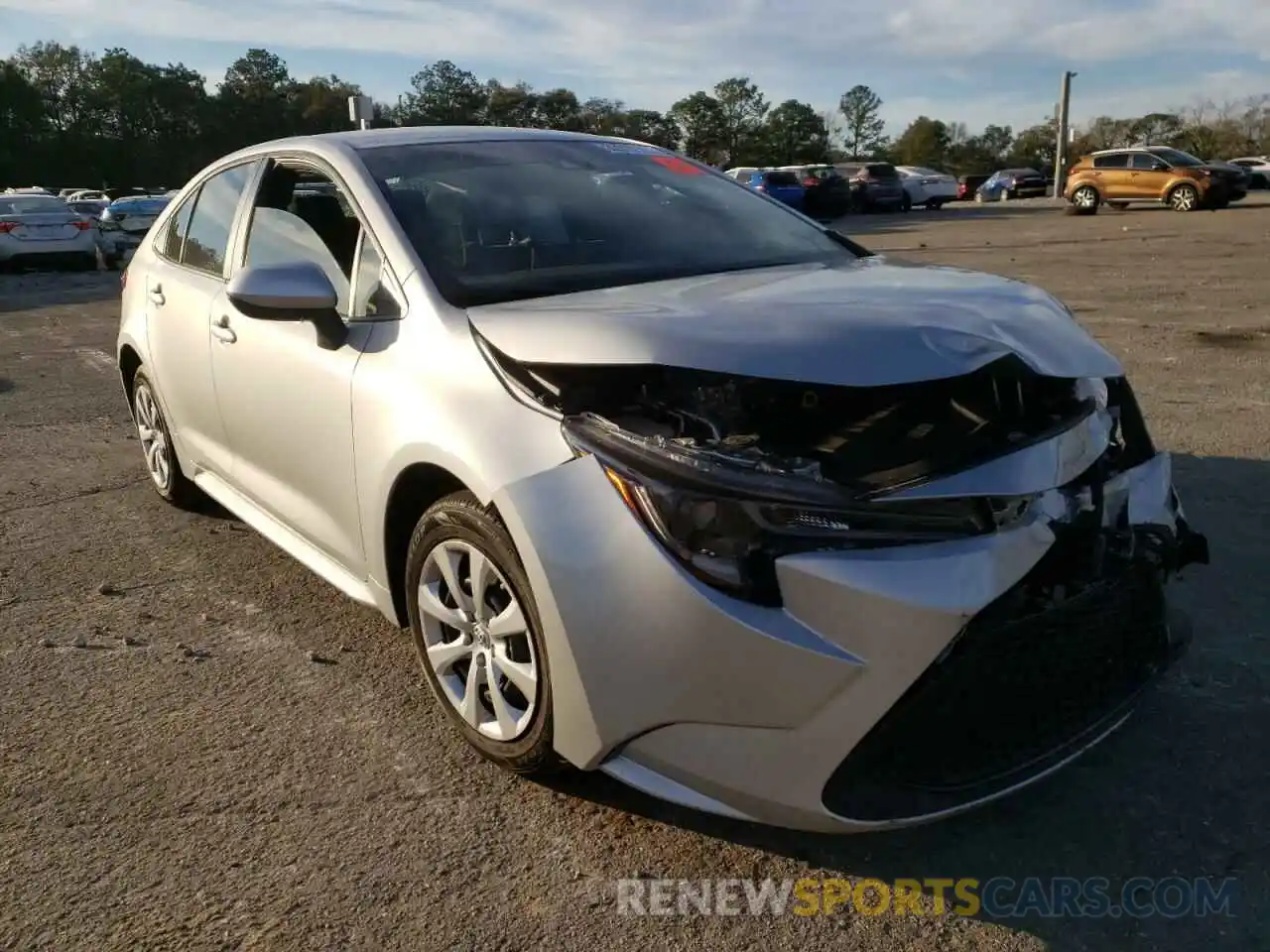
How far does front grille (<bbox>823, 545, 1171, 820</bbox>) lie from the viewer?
2.12 metres

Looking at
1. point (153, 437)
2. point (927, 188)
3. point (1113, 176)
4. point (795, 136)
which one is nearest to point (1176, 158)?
point (1113, 176)

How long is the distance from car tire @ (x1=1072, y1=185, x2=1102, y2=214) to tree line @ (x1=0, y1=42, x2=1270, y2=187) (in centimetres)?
4036

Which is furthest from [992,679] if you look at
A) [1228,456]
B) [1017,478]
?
[1228,456]

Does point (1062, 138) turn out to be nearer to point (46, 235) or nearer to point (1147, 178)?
point (1147, 178)

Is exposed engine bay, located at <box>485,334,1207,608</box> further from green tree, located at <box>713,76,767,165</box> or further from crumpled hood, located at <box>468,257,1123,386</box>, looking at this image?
green tree, located at <box>713,76,767,165</box>

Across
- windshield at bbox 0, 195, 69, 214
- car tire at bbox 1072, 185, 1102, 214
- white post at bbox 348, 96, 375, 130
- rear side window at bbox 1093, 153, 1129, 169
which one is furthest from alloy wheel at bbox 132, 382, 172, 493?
rear side window at bbox 1093, 153, 1129, 169

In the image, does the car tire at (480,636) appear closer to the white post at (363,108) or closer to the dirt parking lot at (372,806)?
the dirt parking lot at (372,806)

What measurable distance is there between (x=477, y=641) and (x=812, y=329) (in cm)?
112

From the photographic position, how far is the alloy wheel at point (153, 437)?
483cm

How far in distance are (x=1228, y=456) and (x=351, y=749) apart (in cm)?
423

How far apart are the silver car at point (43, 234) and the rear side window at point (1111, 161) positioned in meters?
A: 23.6

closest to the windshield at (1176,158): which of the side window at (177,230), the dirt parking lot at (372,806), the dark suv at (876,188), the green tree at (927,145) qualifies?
the dark suv at (876,188)

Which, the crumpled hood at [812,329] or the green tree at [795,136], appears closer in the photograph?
the crumpled hood at [812,329]

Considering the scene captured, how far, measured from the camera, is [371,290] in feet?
10.1
